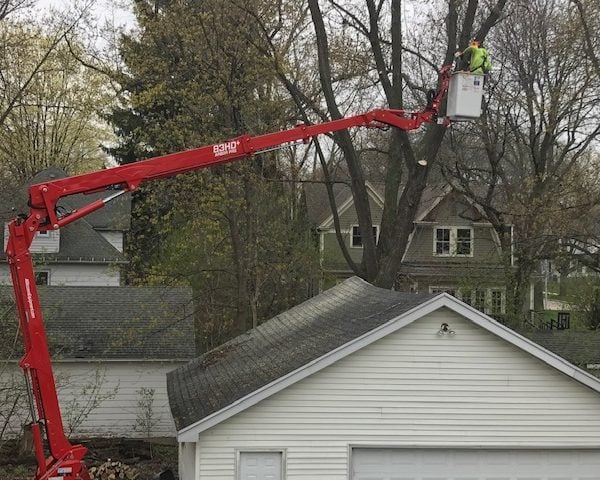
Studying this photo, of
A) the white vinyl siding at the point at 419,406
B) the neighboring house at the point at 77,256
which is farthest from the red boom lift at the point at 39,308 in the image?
the neighboring house at the point at 77,256

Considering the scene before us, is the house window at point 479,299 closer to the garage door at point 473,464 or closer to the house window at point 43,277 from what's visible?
the garage door at point 473,464

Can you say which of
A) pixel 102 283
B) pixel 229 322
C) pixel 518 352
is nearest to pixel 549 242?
pixel 229 322

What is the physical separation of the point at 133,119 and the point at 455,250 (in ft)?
52.3

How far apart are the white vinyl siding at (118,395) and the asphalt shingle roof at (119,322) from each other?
34cm

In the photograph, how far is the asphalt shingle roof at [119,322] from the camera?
19953mm

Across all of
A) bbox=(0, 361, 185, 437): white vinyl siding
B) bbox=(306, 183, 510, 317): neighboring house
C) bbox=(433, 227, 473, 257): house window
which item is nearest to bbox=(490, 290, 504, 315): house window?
bbox=(306, 183, 510, 317): neighboring house

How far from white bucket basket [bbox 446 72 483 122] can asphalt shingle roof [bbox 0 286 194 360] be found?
10993mm

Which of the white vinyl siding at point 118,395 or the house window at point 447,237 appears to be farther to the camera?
the house window at point 447,237

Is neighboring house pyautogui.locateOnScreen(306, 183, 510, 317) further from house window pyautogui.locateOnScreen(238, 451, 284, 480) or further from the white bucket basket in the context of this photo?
house window pyautogui.locateOnScreen(238, 451, 284, 480)

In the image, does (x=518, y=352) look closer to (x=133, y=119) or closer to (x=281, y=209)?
(x=281, y=209)

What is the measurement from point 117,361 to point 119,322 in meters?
1.54

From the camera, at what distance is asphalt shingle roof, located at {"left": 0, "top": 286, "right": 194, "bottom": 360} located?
1995 cm

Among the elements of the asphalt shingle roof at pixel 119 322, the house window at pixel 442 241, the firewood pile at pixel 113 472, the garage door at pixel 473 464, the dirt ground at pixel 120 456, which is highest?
the house window at pixel 442 241

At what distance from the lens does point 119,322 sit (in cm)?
2106
